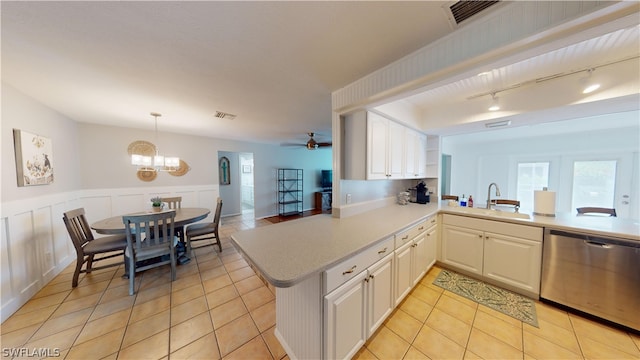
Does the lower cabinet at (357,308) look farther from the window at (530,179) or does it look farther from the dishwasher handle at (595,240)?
the window at (530,179)

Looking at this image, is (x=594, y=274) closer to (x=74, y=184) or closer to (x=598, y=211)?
(x=598, y=211)

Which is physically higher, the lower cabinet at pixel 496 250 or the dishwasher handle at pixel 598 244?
the dishwasher handle at pixel 598 244

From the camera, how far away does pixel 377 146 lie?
6.79ft

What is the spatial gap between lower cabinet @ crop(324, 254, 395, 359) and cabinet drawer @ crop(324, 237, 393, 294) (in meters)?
0.04

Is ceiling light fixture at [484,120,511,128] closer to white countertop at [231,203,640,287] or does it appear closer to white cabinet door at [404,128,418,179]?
white cabinet door at [404,128,418,179]

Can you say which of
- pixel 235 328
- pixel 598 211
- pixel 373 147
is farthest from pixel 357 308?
pixel 598 211

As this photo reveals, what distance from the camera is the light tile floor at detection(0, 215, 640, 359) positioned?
4.81 feet

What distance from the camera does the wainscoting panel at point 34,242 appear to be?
184 cm

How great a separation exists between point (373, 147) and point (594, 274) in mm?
2266

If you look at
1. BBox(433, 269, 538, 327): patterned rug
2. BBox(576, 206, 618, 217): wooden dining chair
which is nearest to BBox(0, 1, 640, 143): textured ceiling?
BBox(576, 206, 618, 217): wooden dining chair

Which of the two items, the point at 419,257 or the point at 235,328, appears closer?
the point at 235,328

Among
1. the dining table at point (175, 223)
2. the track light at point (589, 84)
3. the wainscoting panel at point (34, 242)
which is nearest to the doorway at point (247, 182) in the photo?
the wainscoting panel at point (34, 242)

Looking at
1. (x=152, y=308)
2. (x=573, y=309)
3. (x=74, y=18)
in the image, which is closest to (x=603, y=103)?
(x=573, y=309)

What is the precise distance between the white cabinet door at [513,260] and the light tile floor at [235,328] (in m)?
0.27
